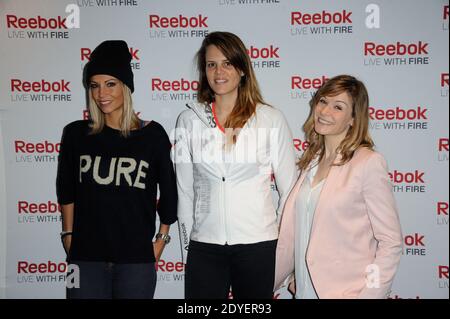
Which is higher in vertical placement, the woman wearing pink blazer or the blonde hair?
the blonde hair

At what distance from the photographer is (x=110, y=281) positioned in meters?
2.05

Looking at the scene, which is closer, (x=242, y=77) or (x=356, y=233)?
(x=356, y=233)

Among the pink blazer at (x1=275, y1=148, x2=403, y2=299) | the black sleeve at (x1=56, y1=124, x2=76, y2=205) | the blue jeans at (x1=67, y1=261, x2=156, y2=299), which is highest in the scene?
the black sleeve at (x1=56, y1=124, x2=76, y2=205)

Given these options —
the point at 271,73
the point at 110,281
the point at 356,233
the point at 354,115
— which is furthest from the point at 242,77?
the point at 110,281

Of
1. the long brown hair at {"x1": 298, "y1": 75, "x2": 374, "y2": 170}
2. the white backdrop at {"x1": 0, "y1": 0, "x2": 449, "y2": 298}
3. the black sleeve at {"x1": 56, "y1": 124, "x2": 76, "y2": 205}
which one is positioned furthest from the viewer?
the white backdrop at {"x1": 0, "y1": 0, "x2": 449, "y2": 298}

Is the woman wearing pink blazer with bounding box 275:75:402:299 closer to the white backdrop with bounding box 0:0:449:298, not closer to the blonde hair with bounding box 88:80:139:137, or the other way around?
the white backdrop with bounding box 0:0:449:298

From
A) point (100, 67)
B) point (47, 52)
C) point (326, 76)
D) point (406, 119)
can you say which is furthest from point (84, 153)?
point (406, 119)

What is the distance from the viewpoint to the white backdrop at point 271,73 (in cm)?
256

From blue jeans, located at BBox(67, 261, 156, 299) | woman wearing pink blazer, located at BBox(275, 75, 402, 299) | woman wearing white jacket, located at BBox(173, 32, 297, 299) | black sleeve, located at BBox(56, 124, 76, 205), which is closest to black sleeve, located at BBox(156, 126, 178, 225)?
woman wearing white jacket, located at BBox(173, 32, 297, 299)

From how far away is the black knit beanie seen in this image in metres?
2.05

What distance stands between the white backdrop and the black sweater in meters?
0.62

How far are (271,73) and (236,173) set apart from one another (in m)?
0.97

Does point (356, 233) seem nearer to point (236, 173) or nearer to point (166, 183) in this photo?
point (236, 173)
